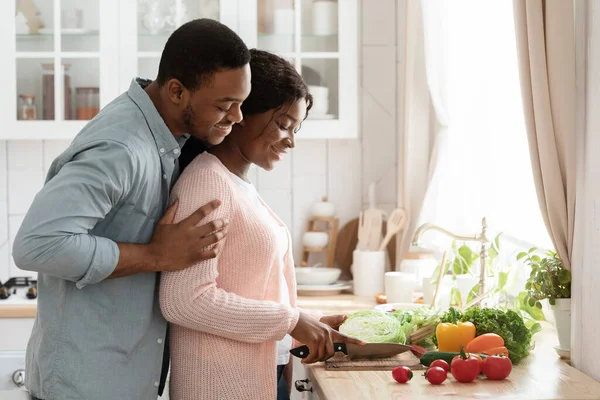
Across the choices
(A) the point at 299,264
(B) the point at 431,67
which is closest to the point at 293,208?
(A) the point at 299,264

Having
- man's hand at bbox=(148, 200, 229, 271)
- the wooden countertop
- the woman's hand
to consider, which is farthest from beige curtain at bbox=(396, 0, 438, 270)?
man's hand at bbox=(148, 200, 229, 271)

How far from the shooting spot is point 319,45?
333cm

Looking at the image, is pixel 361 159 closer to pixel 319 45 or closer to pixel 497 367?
pixel 319 45

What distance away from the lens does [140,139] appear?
1661mm

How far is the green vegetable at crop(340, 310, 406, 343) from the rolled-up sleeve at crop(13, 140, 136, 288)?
0.76 m

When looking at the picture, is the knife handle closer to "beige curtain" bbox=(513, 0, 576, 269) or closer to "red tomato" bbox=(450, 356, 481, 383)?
"red tomato" bbox=(450, 356, 481, 383)

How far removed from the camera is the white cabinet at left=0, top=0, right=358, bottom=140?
10.6 ft

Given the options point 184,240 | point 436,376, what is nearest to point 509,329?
point 436,376

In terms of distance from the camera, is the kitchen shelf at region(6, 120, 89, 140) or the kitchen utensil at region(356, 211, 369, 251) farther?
the kitchen utensil at region(356, 211, 369, 251)

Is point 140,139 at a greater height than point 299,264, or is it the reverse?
point 140,139

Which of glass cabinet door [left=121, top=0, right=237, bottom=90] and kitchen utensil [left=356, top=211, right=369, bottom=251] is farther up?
glass cabinet door [left=121, top=0, right=237, bottom=90]

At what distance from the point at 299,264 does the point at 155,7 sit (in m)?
1.26

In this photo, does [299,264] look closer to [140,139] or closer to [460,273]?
[460,273]

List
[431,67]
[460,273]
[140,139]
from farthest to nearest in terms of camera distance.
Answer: [431,67]
[460,273]
[140,139]
